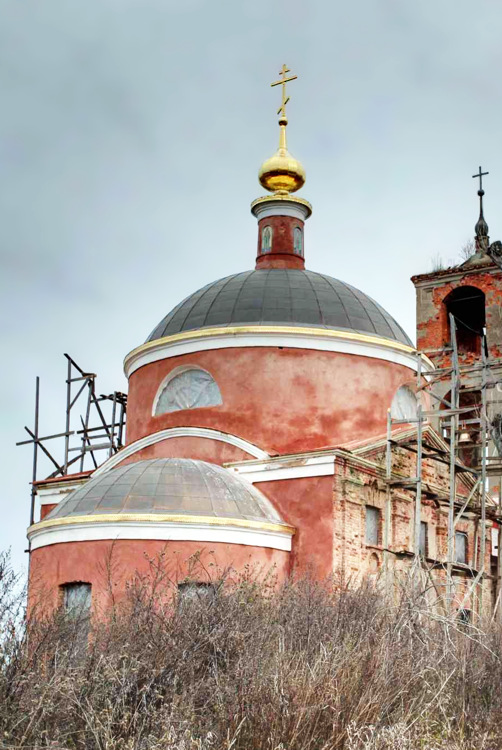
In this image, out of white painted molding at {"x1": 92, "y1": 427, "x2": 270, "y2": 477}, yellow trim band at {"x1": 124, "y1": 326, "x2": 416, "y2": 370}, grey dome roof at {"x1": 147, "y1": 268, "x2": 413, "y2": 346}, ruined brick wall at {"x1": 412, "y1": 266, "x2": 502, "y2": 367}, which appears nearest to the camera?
white painted molding at {"x1": 92, "y1": 427, "x2": 270, "y2": 477}

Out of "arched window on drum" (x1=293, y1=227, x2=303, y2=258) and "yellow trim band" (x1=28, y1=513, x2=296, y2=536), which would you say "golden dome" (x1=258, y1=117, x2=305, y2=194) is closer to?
"arched window on drum" (x1=293, y1=227, x2=303, y2=258)

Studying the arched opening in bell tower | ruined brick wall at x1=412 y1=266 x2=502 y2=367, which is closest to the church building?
ruined brick wall at x1=412 y1=266 x2=502 y2=367

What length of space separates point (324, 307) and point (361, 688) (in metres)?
9.22

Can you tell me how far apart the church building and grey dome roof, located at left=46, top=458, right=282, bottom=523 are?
0.02 m

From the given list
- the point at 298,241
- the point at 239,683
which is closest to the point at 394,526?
the point at 298,241

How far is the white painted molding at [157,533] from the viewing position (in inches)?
505

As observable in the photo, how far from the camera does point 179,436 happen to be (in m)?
15.7

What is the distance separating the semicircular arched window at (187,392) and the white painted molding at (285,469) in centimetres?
130

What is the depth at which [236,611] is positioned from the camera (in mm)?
9406

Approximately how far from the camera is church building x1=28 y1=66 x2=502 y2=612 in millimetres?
13070

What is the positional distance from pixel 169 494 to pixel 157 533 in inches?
23.1

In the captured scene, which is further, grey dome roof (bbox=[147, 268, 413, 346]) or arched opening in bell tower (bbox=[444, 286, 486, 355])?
arched opening in bell tower (bbox=[444, 286, 486, 355])

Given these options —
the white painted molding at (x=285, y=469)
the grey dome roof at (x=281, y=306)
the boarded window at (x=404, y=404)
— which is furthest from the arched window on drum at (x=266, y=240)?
the white painted molding at (x=285, y=469)

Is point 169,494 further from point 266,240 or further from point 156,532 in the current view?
point 266,240
